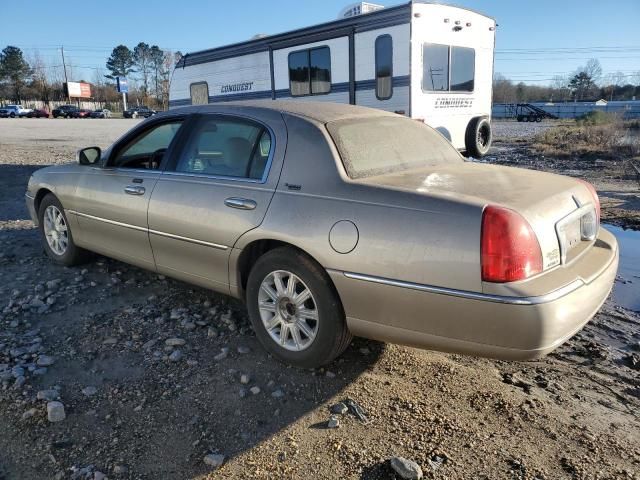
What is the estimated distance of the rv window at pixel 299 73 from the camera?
10.4m

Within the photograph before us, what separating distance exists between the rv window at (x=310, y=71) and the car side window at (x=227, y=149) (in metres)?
6.75

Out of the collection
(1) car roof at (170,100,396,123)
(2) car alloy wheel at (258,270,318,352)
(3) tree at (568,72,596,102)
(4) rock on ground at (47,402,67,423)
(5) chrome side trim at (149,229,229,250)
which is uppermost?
(3) tree at (568,72,596,102)

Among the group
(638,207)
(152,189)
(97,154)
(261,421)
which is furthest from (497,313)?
(638,207)

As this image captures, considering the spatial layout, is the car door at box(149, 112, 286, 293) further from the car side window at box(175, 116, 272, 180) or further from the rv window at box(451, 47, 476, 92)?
the rv window at box(451, 47, 476, 92)

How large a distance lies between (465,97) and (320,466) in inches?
363

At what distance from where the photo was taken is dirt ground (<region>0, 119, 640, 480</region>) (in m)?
2.44

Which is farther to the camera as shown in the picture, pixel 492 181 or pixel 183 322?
pixel 183 322

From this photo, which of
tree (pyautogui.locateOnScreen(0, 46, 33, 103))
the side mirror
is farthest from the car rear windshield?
tree (pyautogui.locateOnScreen(0, 46, 33, 103))

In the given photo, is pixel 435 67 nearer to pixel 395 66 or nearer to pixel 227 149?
pixel 395 66

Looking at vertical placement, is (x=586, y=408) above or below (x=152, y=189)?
below

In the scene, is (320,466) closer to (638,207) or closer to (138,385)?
(138,385)

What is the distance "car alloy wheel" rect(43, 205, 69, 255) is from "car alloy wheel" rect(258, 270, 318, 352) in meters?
2.65

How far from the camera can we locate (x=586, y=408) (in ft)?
9.32

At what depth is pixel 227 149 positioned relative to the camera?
3713mm
